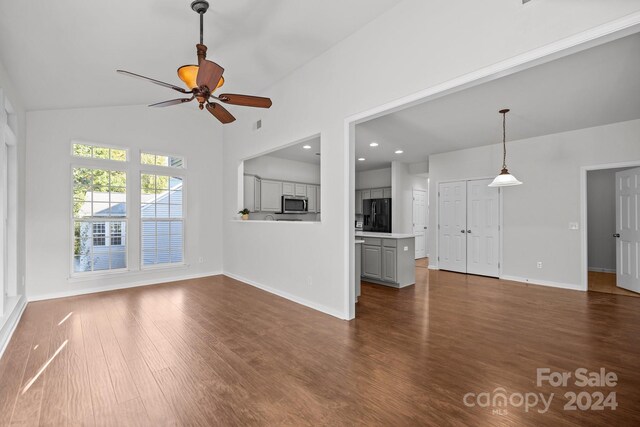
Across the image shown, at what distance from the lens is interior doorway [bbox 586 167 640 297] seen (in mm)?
4969

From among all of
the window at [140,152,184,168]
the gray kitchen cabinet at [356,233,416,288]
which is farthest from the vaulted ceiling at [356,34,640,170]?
the window at [140,152,184,168]

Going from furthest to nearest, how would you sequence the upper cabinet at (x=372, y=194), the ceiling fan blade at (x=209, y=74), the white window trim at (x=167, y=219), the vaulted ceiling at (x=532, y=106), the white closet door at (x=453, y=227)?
the upper cabinet at (x=372, y=194), the white closet door at (x=453, y=227), the white window trim at (x=167, y=219), the vaulted ceiling at (x=532, y=106), the ceiling fan blade at (x=209, y=74)

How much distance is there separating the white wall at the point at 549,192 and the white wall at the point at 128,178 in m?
5.95

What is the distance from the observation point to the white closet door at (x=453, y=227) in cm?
674

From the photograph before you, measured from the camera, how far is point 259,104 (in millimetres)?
3271

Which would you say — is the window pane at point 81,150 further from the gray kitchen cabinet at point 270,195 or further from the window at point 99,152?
the gray kitchen cabinet at point 270,195

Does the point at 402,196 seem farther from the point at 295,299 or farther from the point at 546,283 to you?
the point at 295,299

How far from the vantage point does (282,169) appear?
7.69 m

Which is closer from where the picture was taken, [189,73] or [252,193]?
[189,73]

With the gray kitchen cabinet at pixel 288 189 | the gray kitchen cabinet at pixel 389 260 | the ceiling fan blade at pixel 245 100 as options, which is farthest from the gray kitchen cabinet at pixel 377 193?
the ceiling fan blade at pixel 245 100

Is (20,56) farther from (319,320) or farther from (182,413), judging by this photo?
(319,320)

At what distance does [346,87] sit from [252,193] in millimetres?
3773

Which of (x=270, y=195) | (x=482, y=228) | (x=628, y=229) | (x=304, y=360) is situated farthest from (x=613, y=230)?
(x=304, y=360)

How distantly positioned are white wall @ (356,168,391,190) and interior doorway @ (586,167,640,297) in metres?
4.64
